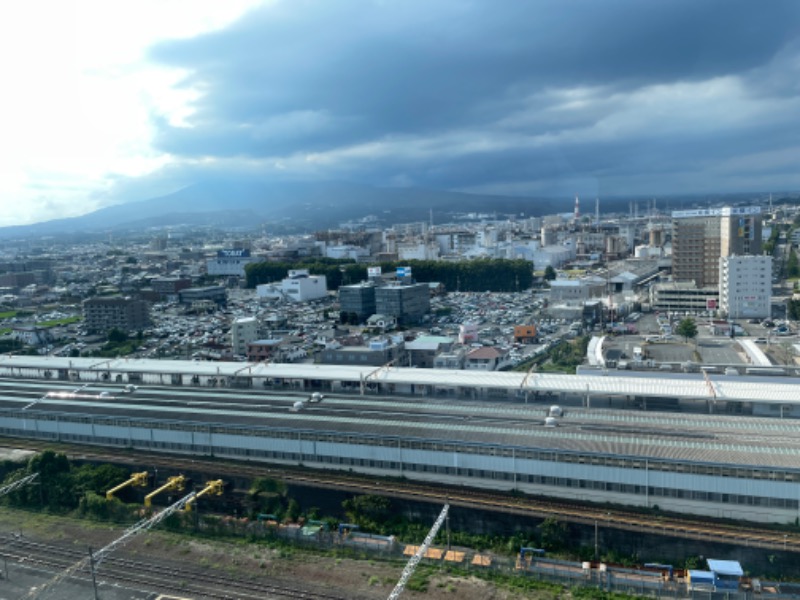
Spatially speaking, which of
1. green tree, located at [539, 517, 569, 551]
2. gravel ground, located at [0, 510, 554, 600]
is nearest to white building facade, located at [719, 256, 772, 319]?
green tree, located at [539, 517, 569, 551]

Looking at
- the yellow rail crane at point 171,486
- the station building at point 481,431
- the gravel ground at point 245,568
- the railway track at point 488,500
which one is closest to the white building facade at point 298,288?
the station building at point 481,431

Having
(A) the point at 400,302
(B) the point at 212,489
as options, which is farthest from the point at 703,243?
(B) the point at 212,489

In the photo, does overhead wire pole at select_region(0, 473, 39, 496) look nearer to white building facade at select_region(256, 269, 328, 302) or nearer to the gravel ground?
the gravel ground

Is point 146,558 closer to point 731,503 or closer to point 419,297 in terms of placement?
point 731,503

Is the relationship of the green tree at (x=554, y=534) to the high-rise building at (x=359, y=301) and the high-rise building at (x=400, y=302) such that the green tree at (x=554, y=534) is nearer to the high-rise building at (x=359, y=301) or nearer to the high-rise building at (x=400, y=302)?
the high-rise building at (x=400, y=302)

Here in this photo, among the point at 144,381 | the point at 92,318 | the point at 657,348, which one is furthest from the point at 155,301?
the point at 657,348

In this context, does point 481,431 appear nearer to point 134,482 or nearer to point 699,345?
point 134,482
